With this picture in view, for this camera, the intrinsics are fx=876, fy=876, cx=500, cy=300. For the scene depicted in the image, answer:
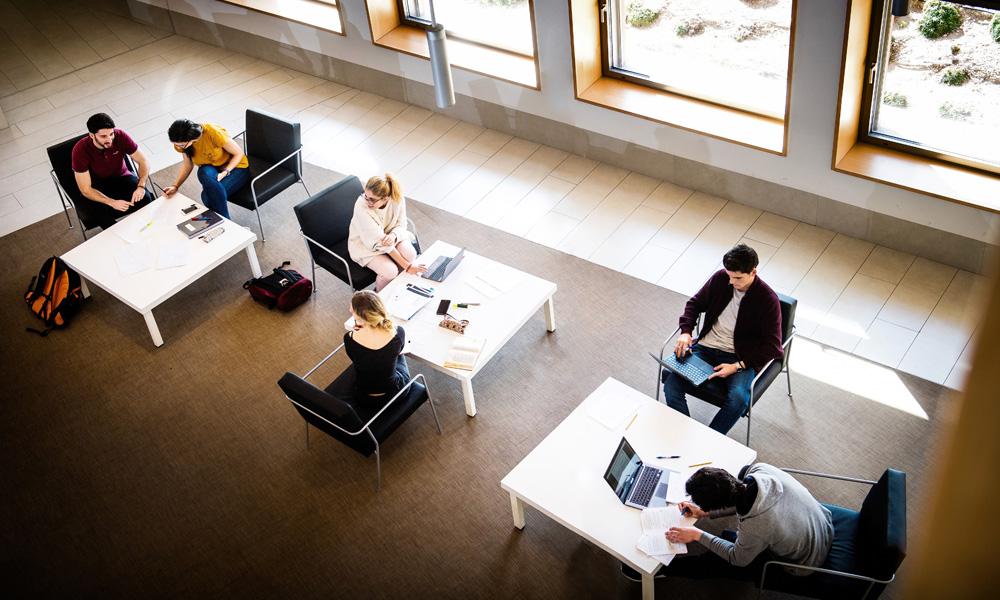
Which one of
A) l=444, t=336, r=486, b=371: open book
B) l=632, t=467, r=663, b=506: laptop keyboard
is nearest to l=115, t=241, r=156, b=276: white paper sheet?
l=444, t=336, r=486, b=371: open book

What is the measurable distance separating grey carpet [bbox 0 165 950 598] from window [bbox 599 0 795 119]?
1.77m

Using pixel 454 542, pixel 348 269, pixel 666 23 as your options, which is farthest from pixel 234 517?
pixel 666 23

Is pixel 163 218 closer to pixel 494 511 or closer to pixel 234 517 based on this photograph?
pixel 234 517

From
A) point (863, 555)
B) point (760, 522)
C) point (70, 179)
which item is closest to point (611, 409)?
point (760, 522)

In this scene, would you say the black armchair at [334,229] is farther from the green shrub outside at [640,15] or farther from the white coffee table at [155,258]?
the green shrub outside at [640,15]

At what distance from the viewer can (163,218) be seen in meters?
7.03

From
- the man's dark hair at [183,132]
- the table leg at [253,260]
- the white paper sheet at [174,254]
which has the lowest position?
the table leg at [253,260]

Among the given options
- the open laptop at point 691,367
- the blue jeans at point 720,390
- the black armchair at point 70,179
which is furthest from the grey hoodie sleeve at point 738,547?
the black armchair at point 70,179

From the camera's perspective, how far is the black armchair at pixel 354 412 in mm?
4988

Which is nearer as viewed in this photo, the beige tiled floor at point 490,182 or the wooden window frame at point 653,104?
the beige tiled floor at point 490,182

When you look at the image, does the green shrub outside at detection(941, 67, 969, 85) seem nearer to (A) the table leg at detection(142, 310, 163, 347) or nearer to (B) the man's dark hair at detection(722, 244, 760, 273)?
(B) the man's dark hair at detection(722, 244, 760, 273)

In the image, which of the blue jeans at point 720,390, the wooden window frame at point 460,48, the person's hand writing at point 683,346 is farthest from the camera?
the wooden window frame at point 460,48

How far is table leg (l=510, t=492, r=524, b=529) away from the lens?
16.4 ft

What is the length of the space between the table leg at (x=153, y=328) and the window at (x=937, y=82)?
17.8ft
